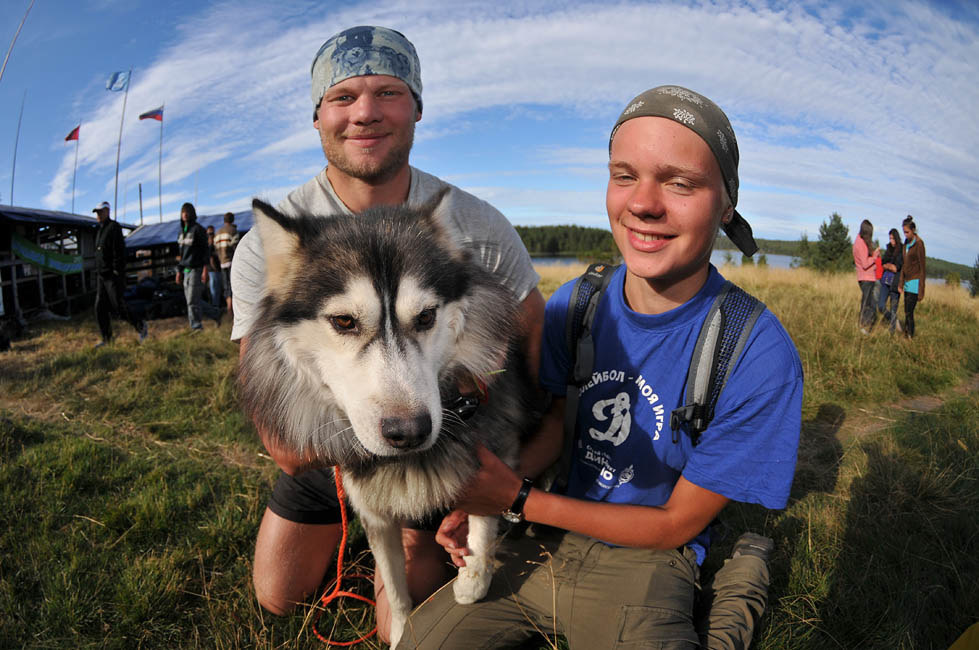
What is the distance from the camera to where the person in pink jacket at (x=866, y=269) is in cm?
1003

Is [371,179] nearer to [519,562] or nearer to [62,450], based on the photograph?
[519,562]

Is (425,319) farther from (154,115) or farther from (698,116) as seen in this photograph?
(154,115)

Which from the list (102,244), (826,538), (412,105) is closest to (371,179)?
(412,105)

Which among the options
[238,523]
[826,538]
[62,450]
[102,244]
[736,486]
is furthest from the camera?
[102,244]

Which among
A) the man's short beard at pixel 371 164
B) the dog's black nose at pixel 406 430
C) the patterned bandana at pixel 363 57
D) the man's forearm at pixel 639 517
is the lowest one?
the man's forearm at pixel 639 517

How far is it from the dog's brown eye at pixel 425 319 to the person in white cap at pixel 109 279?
9.64 meters

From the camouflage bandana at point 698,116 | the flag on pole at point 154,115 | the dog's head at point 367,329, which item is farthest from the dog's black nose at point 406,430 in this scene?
the flag on pole at point 154,115

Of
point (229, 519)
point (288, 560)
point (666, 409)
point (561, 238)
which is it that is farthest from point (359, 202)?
point (561, 238)

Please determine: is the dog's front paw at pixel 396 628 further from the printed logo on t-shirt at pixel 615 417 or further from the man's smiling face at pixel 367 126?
the man's smiling face at pixel 367 126

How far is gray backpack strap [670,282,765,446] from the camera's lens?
2.08m

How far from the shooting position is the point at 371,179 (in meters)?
2.90

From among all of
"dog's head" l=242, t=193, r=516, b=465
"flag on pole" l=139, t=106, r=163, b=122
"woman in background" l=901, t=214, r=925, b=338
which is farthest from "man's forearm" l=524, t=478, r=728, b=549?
"flag on pole" l=139, t=106, r=163, b=122

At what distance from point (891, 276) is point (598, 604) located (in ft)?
37.2

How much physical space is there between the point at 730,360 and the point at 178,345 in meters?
8.52
